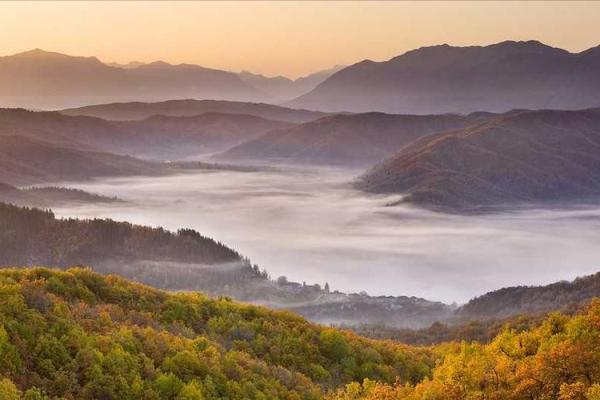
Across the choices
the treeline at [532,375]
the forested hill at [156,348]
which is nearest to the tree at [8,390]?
the forested hill at [156,348]

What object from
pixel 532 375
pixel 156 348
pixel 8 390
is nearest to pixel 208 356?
pixel 156 348

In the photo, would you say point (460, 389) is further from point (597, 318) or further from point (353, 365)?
point (353, 365)

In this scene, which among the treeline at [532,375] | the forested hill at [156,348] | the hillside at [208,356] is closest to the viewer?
the treeline at [532,375]

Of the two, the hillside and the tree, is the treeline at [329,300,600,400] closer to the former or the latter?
the hillside

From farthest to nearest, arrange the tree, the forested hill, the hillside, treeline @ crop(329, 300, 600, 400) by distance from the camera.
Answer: the forested hill
the hillside
treeline @ crop(329, 300, 600, 400)
the tree

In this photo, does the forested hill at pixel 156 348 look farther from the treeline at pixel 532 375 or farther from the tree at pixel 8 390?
the treeline at pixel 532 375

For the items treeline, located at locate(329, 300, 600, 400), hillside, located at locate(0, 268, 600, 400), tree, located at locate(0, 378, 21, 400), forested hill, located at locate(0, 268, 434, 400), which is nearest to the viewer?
tree, located at locate(0, 378, 21, 400)

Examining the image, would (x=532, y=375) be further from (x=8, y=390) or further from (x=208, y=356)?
(x=8, y=390)

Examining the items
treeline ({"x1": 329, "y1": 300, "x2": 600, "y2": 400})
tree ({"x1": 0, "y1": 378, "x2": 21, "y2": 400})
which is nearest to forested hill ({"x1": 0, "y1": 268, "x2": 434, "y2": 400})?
tree ({"x1": 0, "y1": 378, "x2": 21, "y2": 400})
